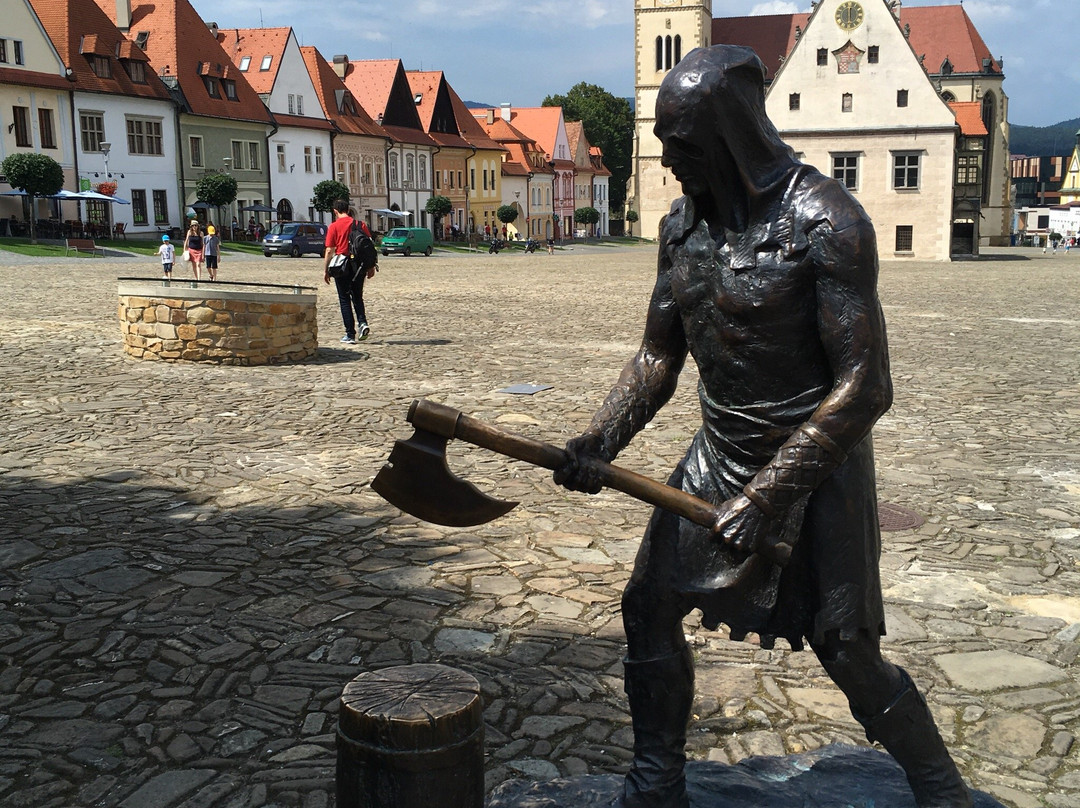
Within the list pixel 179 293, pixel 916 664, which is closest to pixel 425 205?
pixel 179 293

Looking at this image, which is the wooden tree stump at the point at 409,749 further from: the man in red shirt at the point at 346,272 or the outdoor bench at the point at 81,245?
the outdoor bench at the point at 81,245

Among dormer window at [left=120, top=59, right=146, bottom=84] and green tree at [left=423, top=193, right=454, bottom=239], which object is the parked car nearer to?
dormer window at [left=120, top=59, right=146, bottom=84]

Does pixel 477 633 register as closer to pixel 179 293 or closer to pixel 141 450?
pixel 141 450

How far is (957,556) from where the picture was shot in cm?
589

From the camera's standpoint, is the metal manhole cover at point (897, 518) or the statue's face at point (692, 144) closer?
the statue's face at point (692, 144)

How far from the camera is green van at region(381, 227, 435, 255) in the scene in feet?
163

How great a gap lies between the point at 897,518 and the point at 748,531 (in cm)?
427

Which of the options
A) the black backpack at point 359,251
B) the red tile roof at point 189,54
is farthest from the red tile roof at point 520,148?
the black backpack at point 359,251

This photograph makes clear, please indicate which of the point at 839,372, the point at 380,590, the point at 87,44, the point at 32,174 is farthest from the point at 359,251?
the point at 87,44

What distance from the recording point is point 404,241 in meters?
49.7

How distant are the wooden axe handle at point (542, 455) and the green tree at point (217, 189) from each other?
49131mm

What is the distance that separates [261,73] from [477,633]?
198ft

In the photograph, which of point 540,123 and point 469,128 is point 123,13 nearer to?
point 469,128

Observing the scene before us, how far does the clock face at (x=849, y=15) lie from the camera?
50906 mm
